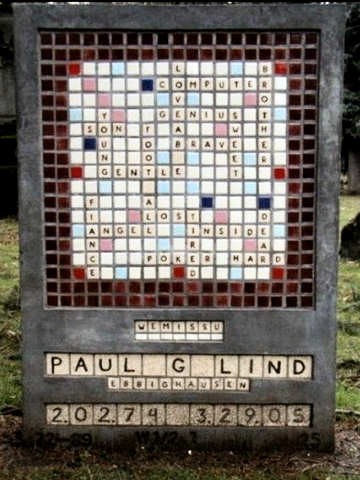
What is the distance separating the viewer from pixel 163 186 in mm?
4633

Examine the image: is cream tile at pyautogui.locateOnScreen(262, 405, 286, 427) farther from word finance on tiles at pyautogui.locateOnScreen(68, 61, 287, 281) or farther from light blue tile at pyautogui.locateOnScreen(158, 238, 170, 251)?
light blue tile at pyautogui.locateOnScreen(158, 238, 170, 251)

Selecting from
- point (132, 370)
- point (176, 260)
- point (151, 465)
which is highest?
point (176, 260)

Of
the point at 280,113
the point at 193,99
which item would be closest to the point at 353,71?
the point at 280,113

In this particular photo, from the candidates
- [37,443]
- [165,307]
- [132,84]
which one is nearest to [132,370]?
[165,307]

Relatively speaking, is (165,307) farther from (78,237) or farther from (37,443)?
(37,443)

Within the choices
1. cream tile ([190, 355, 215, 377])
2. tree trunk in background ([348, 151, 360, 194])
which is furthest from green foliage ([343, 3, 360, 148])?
cream tile ([190, 355, 215, 377])

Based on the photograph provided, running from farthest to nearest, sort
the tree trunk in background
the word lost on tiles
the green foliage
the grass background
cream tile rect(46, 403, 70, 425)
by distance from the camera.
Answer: the tree trunk in background < the green foliage < cream tile rect(46, 403, 70, 425) < the word lost on tiles < the grass background

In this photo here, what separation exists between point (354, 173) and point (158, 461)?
2154 cm

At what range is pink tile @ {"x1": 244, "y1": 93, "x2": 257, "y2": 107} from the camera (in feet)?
15.0

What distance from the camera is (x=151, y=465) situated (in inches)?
179

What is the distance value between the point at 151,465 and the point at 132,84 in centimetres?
220

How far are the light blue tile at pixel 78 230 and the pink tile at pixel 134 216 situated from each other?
29cm

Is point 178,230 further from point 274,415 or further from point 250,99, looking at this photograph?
point 274,415

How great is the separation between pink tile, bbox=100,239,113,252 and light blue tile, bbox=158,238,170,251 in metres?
0.29
